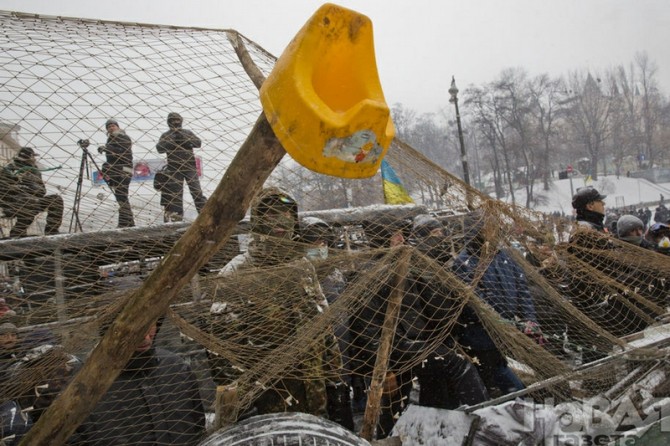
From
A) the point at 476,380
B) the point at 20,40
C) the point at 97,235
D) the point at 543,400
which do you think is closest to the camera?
the point at 20,40

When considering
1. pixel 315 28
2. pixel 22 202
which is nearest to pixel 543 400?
pixel 315 28

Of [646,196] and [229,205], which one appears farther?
[646,196]

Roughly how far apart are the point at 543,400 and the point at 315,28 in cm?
306

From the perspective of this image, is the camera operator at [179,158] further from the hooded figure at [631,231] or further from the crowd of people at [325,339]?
the hooded figure at [631,231]

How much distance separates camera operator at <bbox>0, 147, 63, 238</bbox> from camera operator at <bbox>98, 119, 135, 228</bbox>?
24 cm

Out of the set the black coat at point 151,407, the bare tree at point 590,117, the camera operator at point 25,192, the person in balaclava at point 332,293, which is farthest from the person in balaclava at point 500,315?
the bare tree at point 590,117

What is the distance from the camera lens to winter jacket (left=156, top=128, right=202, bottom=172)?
7.00ft

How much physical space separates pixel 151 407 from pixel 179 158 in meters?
1.49

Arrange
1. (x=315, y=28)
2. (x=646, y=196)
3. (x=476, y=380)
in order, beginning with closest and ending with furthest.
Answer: (x=315, y=28), (x=476, y=380), (x=646, y=196)

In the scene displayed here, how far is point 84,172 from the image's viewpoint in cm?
207

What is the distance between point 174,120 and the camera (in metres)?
2.13

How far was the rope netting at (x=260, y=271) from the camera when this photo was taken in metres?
2.05

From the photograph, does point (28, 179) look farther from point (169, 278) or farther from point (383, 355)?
point (383, 355)

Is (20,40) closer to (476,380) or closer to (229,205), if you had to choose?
(229,205)
